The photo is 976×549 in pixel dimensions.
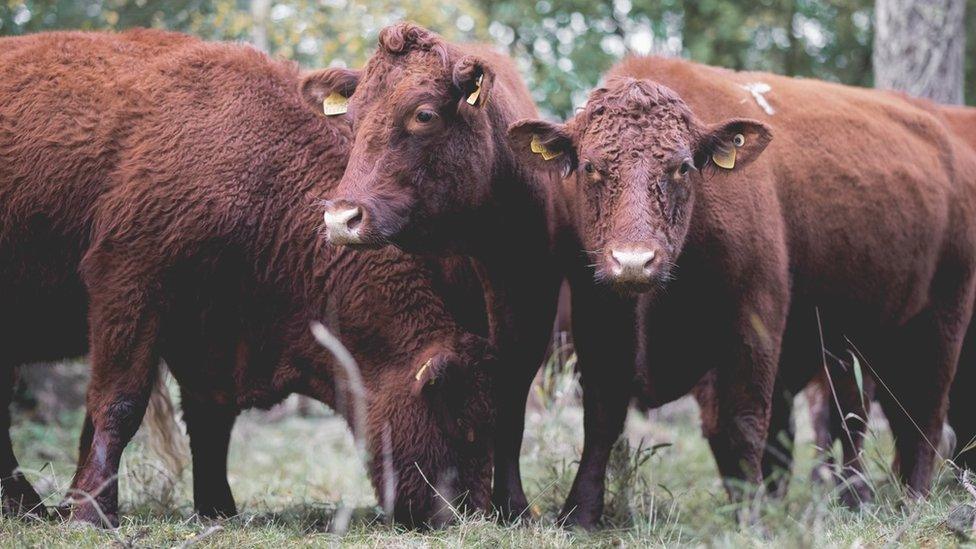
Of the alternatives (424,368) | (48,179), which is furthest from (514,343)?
(48,179)

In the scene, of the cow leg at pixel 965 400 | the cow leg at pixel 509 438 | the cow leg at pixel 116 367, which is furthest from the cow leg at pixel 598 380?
the cow leg at pixel 965 400

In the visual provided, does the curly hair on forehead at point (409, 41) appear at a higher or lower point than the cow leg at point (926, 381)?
higher

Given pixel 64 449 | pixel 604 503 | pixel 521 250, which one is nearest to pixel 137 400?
pixel 521 250

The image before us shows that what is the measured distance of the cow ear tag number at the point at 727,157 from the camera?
218 inches

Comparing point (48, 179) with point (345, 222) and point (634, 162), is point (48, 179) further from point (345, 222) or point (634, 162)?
point (634, 162)

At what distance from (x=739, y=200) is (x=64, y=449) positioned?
7.09 m

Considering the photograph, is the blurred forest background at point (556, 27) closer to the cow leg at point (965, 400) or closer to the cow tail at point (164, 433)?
the cow leg at point (965, 400)

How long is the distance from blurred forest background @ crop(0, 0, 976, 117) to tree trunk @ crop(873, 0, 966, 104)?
60mm

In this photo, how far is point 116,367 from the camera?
18.3 feet

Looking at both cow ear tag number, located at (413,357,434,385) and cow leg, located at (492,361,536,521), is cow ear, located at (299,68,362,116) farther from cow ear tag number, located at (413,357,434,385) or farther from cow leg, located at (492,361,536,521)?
cow leg, located at (492,361,536,521)

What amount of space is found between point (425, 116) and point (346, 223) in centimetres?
68

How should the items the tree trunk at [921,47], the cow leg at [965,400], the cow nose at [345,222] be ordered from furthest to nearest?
the tree trunk at [921,47] < the cow leg at [965,400] < the cow nose at [345,222]

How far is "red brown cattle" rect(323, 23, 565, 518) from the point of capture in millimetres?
5254

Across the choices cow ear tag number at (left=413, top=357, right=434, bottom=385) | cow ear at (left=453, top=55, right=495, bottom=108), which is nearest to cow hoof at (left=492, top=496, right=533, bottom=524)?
cow ear tag number at (left=413, top=357, right=434, bottom=385)
